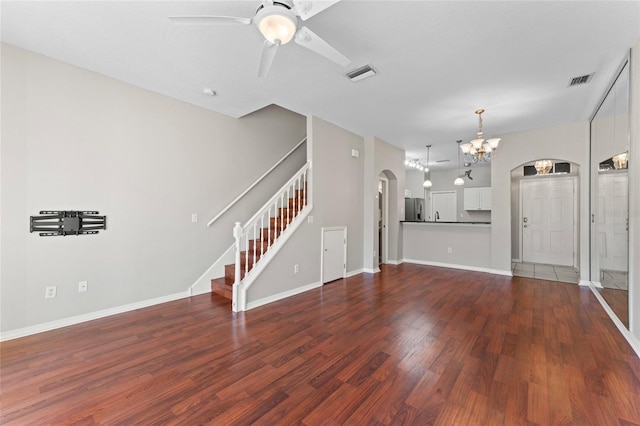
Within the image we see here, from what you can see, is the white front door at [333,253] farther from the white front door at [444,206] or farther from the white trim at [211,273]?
the white front door at [444,206]

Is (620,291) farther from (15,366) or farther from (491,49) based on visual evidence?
(15,366)

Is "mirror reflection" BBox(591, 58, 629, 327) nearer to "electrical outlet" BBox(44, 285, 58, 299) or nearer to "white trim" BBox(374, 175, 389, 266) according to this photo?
"white trim" BBox(374, 175, 389, 266)

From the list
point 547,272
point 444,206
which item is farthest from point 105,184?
point 444,206

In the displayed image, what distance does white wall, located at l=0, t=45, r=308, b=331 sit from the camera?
2678mm

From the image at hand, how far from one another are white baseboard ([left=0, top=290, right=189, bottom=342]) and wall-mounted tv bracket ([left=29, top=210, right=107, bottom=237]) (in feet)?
3.17

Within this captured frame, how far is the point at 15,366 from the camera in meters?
2.17

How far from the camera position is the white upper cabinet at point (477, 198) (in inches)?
325

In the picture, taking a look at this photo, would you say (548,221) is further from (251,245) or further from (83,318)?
(83,318)

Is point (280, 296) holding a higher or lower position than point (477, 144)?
lower

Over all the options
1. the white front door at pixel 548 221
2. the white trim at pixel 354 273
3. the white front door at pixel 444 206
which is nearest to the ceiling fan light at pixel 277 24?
the white trim at pixel 354 273

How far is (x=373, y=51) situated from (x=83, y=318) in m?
4.42

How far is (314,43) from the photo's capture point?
2018 millimetres

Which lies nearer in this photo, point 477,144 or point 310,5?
point 310,5

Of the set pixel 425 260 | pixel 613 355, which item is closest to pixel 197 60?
pixel 613 355
